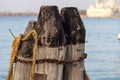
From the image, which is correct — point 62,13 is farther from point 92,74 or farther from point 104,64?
point 104,64

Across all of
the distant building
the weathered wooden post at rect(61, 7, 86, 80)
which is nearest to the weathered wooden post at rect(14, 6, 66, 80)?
the weathered wooden post at rect(61, 7, 86, 80)

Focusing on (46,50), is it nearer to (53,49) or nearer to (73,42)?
(53,49)

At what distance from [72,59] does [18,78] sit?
0.57m

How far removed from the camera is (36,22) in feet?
15.4

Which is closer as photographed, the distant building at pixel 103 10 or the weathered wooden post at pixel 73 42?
the weathered wooden post at pixel 73 42

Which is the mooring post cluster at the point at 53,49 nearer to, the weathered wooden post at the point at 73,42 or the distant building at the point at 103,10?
the weathered wooden post at the point at 73,42

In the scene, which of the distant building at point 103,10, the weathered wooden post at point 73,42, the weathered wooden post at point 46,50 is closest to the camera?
the weathered wooden post at point 46,50

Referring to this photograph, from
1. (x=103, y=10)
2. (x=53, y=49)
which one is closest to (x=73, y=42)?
(x=53, y=49)

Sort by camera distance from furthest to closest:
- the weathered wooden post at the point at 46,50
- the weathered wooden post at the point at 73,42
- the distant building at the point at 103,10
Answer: the distant building at the point at 103,10
the weathered wooden post at the point at 73,42
the weathered wooden post at the point at 46,50

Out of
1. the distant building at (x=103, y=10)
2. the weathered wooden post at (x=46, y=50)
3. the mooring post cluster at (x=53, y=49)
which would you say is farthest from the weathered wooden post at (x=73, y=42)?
the distant building at (x=103, y=10)

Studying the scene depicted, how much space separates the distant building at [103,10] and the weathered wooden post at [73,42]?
18486 cm

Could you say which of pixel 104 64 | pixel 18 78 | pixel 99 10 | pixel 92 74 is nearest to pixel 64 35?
pixel 18 78

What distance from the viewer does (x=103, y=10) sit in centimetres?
18962

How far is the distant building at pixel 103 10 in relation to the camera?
19032 centimetres
